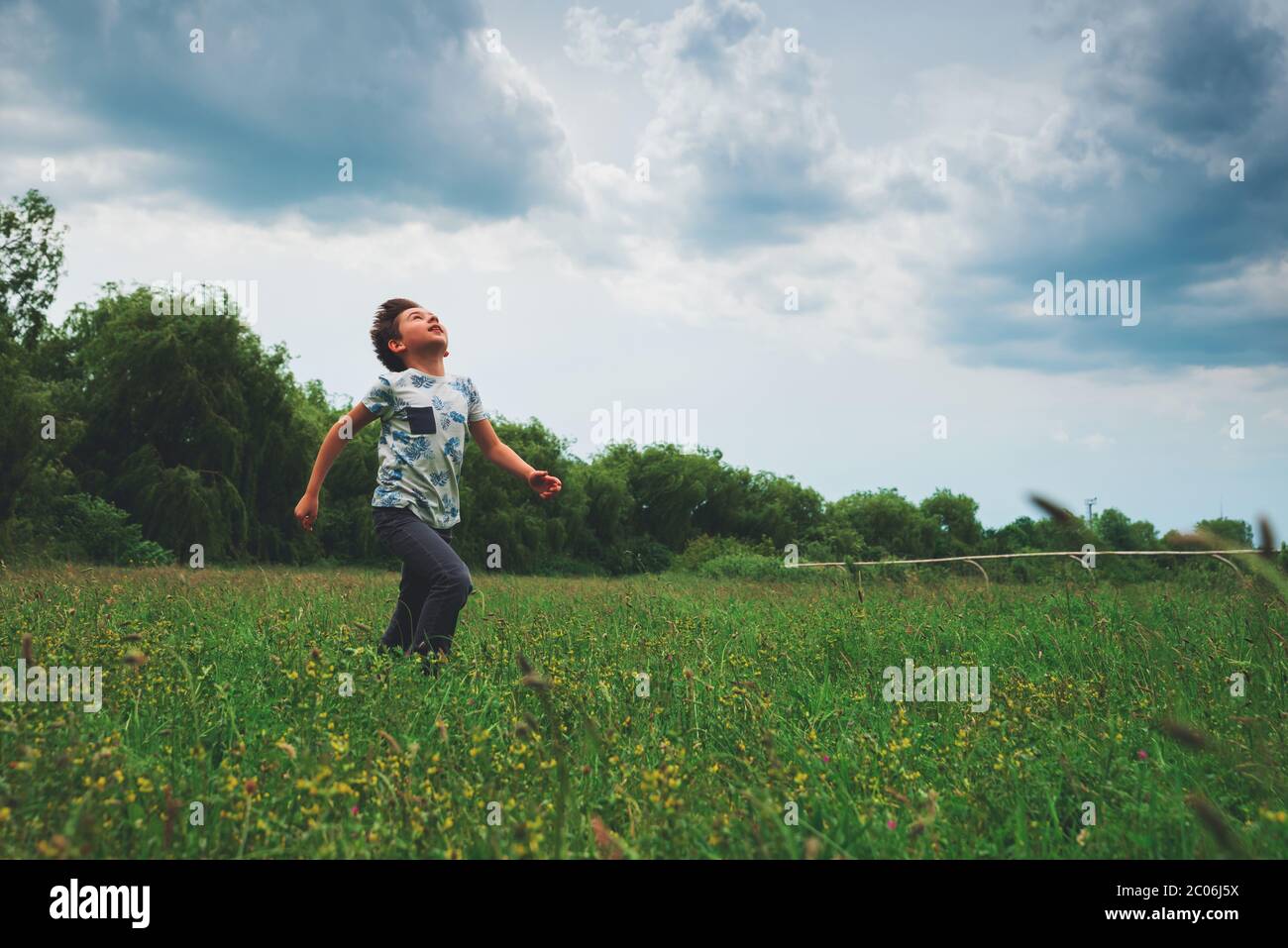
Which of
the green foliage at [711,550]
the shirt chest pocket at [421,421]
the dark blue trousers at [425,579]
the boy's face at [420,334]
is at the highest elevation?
the boy's face at [420,334]

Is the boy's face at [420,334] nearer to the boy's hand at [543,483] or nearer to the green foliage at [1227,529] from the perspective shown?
the boy's hand at [543,483]

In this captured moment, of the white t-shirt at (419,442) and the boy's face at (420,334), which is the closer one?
the white t-shirt at (419,442)

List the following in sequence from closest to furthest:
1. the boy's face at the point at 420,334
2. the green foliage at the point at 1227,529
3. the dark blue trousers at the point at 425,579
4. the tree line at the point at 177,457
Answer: the green foliage at the point at 1227,529, the dark blue trousers at the point at 425,579, the boy's face at the point at 420,334, the tree line at the point at 177,457

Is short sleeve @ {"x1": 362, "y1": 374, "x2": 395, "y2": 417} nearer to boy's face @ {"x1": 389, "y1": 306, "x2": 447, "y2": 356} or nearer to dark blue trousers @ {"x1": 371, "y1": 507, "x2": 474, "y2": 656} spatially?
boy's face @ {"x1": 389, "y1": 306, "x2": 447, "y2": 356}

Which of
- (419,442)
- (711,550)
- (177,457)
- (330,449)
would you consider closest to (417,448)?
(419,442)

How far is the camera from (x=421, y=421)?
194 inches

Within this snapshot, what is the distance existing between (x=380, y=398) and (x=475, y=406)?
63 centimetres

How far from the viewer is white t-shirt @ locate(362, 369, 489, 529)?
16.0 feet

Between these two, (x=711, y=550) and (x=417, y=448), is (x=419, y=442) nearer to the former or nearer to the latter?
(x=417, y=448)

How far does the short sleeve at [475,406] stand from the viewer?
212 inches

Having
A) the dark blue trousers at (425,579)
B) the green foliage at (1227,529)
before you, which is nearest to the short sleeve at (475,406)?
the dark blue trousers at (425,579)

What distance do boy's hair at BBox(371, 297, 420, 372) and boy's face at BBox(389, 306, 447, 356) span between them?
0.07 meters

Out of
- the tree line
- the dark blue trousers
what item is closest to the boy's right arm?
the dark blue trousers
